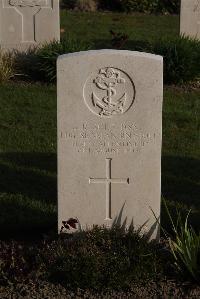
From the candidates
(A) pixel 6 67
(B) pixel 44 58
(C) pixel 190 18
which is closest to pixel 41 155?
(B) pixel 44 58

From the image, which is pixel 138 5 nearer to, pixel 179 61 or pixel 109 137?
pixel 179 61

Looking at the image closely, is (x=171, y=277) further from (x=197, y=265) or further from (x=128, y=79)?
(x=128, y=79)

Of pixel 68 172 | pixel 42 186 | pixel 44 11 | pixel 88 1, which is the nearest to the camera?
pixel 68 172

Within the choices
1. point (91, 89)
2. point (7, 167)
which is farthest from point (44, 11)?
point (91, 89)

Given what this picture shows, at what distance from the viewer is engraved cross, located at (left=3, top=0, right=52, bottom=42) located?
12352mm

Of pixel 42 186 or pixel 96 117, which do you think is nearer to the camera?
pixel 96 117

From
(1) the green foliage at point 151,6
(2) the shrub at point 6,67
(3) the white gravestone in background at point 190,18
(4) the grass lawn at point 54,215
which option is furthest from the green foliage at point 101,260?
(1) the green foliage at point 151,6

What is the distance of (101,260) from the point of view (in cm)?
546

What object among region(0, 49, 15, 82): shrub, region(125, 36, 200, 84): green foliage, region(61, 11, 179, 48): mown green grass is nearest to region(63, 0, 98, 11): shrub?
region(61, 11, 179, 48): mown green grass

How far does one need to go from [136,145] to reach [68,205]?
0.74 meters

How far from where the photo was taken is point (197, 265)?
17.9ft

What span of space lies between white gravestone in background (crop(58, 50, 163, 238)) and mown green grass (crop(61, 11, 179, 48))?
31.3 feet

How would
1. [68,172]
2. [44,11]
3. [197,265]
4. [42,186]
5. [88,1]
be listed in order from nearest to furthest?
[197,265], [68,172], [42,186], [44,11], [88,1]

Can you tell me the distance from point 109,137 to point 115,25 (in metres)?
12.3
